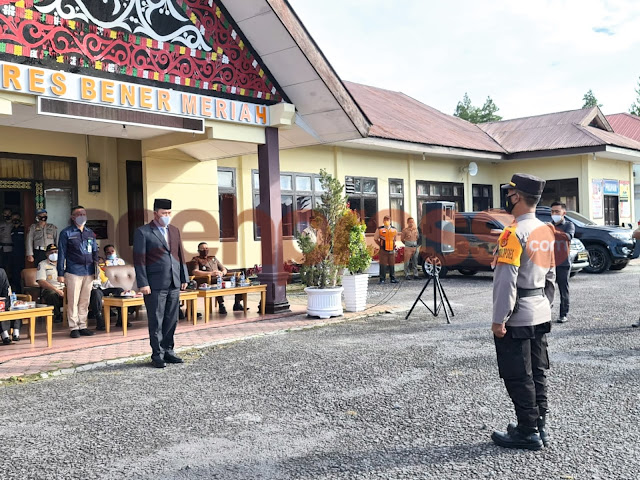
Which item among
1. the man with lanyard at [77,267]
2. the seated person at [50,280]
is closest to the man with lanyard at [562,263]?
the man with lanyard at [77,267]

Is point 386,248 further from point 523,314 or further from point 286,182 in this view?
point 523,314

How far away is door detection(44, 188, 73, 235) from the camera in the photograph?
38.9 ft

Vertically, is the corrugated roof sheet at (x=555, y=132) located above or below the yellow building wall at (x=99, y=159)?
above

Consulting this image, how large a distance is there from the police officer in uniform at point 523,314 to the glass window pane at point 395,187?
14.8 m

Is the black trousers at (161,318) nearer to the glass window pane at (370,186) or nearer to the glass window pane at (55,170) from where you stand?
the glass window pane at (55,170)

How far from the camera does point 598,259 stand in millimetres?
16547

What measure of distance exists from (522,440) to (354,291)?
6599mm

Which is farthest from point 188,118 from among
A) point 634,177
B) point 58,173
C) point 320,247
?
point 634,177

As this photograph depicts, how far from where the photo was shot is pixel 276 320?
1016 centimetres

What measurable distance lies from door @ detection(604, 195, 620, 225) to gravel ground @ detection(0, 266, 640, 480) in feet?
57.2

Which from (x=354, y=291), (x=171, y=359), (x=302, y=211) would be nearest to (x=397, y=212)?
(x=302, y=211)

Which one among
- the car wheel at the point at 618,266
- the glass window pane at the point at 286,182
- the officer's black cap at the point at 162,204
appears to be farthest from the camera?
the car wheel at the point at 618,266

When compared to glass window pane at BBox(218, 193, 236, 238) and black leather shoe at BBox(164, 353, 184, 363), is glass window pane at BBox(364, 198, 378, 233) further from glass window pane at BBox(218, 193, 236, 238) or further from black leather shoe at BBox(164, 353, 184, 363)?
black leather shoe at BBox(164, 353, 184, 363)

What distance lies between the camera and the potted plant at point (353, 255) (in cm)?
1027
